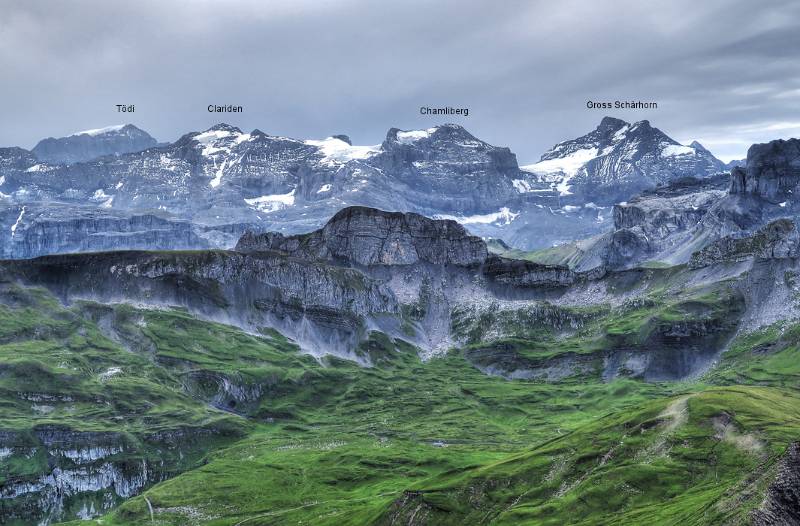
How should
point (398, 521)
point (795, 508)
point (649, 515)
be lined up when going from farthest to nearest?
point (398, 521)
point (649, 515)
point (795, 508)

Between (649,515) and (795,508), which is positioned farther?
(649,515)

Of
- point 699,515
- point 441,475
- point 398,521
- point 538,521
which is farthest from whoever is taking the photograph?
point 441,475

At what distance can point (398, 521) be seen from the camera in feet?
532

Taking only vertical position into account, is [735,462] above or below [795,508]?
below

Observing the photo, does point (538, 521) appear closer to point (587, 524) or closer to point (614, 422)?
point (587, 524)

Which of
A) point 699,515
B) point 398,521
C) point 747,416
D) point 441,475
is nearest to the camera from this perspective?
point 699,515

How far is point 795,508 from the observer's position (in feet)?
295

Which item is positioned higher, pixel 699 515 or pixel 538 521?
pixel 699 515

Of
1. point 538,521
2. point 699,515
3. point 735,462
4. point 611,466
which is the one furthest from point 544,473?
point 699,515

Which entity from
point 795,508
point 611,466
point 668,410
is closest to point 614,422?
point 668,410

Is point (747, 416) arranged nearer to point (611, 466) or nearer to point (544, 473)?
point (611, 466)

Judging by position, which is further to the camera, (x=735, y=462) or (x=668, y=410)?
(x=668, y=410)

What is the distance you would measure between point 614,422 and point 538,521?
4673 cm

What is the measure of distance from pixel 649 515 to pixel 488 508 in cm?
3750
